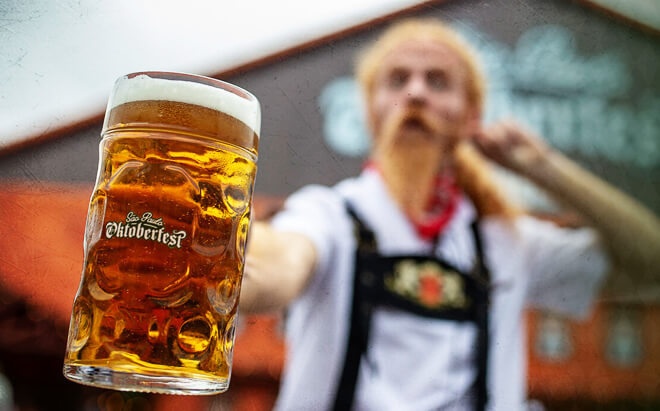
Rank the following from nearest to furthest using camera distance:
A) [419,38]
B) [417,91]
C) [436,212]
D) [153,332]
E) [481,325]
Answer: [153,332], [417,91], [419,38], [481,325], [436,212]

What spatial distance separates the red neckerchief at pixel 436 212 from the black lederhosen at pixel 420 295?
0.06m

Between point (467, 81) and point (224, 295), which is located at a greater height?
point (467, 81)

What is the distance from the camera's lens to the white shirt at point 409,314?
3.74 feet

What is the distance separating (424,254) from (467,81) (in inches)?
15.3

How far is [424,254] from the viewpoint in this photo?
1294 millimetres

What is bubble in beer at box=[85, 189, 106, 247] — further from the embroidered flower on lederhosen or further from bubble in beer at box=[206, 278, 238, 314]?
the embroidered flower on lederhosen

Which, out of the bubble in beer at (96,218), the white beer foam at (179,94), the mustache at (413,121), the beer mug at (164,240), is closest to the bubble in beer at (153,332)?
the beer mug at (164,240)

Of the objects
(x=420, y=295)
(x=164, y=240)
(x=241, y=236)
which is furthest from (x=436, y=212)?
(x=164, y=240)

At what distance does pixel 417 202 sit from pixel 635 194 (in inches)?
21.2

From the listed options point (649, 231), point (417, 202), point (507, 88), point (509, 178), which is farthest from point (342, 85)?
point (649, 231)

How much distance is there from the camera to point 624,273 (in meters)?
1.35

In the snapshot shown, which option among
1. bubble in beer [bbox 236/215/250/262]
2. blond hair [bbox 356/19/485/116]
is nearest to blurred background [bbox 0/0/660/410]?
blond hair [bbox 356/19/485/116]

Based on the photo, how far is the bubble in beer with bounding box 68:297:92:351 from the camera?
0.55 metres

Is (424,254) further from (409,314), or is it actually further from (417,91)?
(417,91)
